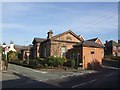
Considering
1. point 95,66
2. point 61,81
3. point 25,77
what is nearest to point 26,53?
point 95,66

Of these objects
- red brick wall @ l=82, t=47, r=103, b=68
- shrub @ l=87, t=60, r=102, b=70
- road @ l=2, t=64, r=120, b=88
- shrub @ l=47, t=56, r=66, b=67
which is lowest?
road @ l=2, t=64, r=120, b=88

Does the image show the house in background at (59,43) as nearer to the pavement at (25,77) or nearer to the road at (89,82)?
the pavement at (25,77)

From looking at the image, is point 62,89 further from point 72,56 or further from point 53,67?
point 72,56

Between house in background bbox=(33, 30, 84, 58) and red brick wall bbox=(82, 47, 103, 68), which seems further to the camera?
house in background bbox=(33, 30, 84, 58)

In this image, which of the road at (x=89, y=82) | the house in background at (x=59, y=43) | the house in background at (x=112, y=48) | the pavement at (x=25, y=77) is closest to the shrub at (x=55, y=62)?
the house in background at (x=59, y=43)

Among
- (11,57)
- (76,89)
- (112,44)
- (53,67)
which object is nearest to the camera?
(76,89)

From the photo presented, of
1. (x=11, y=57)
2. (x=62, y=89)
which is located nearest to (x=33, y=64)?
(x=62, y=89)

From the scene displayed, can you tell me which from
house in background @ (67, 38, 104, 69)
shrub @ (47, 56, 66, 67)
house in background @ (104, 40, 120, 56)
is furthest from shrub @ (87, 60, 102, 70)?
house in background @ (104, 40, 120, 56)

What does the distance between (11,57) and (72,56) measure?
27.2m

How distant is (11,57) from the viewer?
7044 cm

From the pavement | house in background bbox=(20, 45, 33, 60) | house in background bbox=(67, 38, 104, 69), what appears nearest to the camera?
the pavement

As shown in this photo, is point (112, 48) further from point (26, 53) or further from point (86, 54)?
point (86, 54)

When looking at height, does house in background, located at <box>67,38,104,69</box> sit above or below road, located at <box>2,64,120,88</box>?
above

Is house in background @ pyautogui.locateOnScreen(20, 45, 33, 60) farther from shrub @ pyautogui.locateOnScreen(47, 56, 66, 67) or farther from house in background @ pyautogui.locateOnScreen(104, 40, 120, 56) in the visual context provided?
house in background @ pyautogui.locateOnScreen(104, 40, 120, 56)
